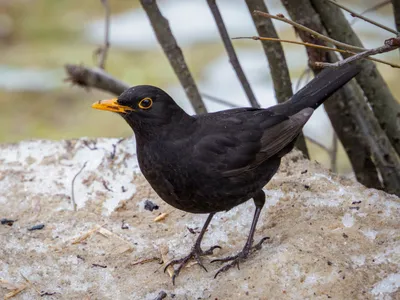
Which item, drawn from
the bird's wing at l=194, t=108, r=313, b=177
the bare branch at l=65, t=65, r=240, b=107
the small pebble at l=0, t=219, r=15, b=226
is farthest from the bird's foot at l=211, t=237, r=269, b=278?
the bare branch at l=65, t=65, r=240, b=107

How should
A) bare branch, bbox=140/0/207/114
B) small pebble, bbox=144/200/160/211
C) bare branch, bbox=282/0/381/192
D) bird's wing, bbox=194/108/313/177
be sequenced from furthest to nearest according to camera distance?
bare branch, bbox=140/0/207/114 → bare branch, bbox=282/0/381/192 → small pebble, bbox=144/200/160/211 → bird's wing, bbox=194/108/313/177

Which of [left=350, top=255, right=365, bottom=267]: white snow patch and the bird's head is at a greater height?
the bird's head

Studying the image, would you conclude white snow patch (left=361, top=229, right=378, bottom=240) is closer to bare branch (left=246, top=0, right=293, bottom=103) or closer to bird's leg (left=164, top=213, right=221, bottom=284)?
bird's leg (left=164, top=213, right=221, bottom=284)

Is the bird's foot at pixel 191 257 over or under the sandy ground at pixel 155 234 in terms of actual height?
under

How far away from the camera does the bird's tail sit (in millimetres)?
4672

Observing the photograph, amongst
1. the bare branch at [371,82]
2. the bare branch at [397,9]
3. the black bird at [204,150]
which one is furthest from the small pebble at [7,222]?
the bare branch at [397,9]

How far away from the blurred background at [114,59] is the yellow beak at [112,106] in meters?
5.04

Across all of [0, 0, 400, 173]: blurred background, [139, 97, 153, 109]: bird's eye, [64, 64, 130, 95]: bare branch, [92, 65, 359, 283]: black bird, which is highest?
[139, 97, 153, 109]: bird's eye

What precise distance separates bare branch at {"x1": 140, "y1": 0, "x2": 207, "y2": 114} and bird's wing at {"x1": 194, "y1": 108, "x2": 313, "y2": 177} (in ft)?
3.33

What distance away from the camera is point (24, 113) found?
11062mm

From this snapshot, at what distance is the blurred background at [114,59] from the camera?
10.5m

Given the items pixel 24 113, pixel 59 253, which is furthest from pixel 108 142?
pixel 24 113

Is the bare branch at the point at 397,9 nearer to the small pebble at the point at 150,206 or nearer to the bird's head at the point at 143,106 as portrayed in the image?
the bird's head at the point at 143,106

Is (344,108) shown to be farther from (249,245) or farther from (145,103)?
(145,103)
